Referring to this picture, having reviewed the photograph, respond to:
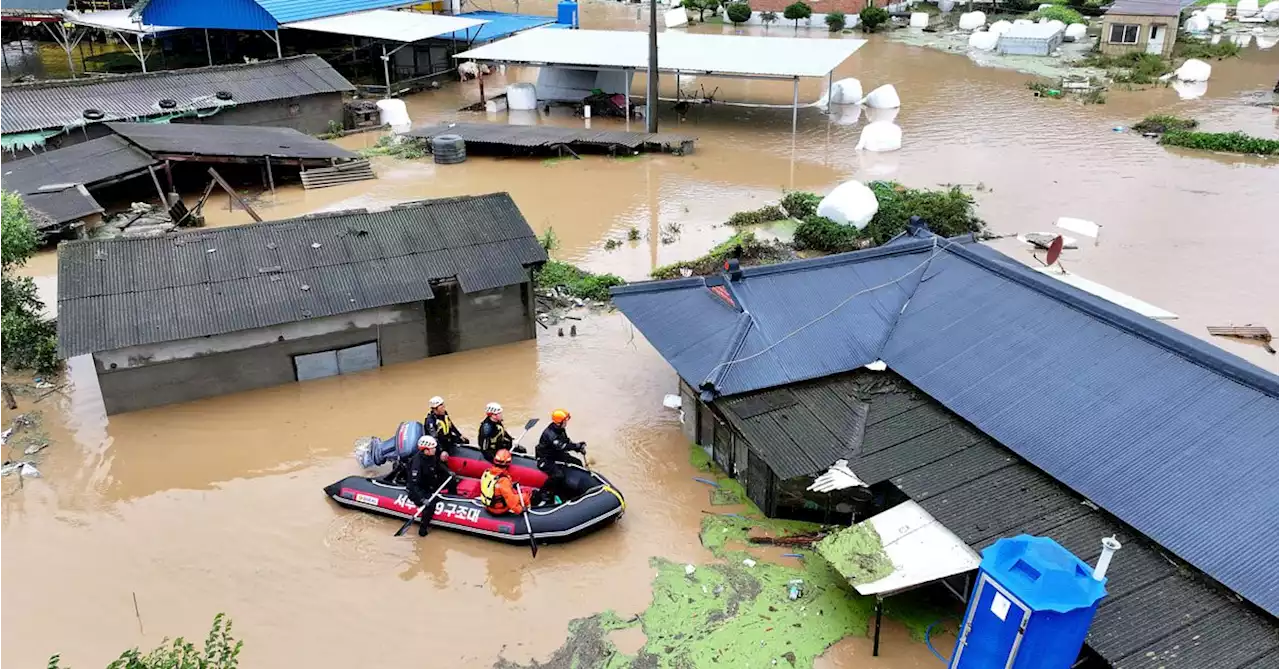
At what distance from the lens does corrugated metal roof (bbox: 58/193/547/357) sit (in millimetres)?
14062

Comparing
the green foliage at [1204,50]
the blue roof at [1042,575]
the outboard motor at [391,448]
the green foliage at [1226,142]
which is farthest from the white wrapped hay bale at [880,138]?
the blue roof at [1042,575]

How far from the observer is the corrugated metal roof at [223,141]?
23.0 m

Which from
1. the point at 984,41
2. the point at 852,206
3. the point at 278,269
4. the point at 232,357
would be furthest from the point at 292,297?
the point at 984,41

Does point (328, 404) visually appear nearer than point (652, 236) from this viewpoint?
Yes

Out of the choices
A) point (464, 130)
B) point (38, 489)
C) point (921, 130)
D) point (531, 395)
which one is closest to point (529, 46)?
point (464, 130)

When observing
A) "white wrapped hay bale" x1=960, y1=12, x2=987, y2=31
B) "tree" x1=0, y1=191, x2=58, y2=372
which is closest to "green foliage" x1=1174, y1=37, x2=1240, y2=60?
"white wrapped hay bale" x1=960, y1=12, x2=987, y2=31

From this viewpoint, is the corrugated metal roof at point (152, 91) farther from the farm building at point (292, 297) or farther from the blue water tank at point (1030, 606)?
the blue water tank at point (1030, 606)

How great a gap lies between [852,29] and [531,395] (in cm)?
4091

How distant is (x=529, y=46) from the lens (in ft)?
110

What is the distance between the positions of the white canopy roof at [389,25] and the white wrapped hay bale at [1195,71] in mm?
28405

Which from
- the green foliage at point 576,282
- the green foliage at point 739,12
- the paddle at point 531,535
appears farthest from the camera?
the green foliage at point 739,12

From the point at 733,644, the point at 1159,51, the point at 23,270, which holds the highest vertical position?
the point at 1159,51

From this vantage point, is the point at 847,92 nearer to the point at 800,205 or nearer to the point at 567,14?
the point at 800,205

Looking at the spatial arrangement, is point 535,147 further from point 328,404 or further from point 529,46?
point 328,404
